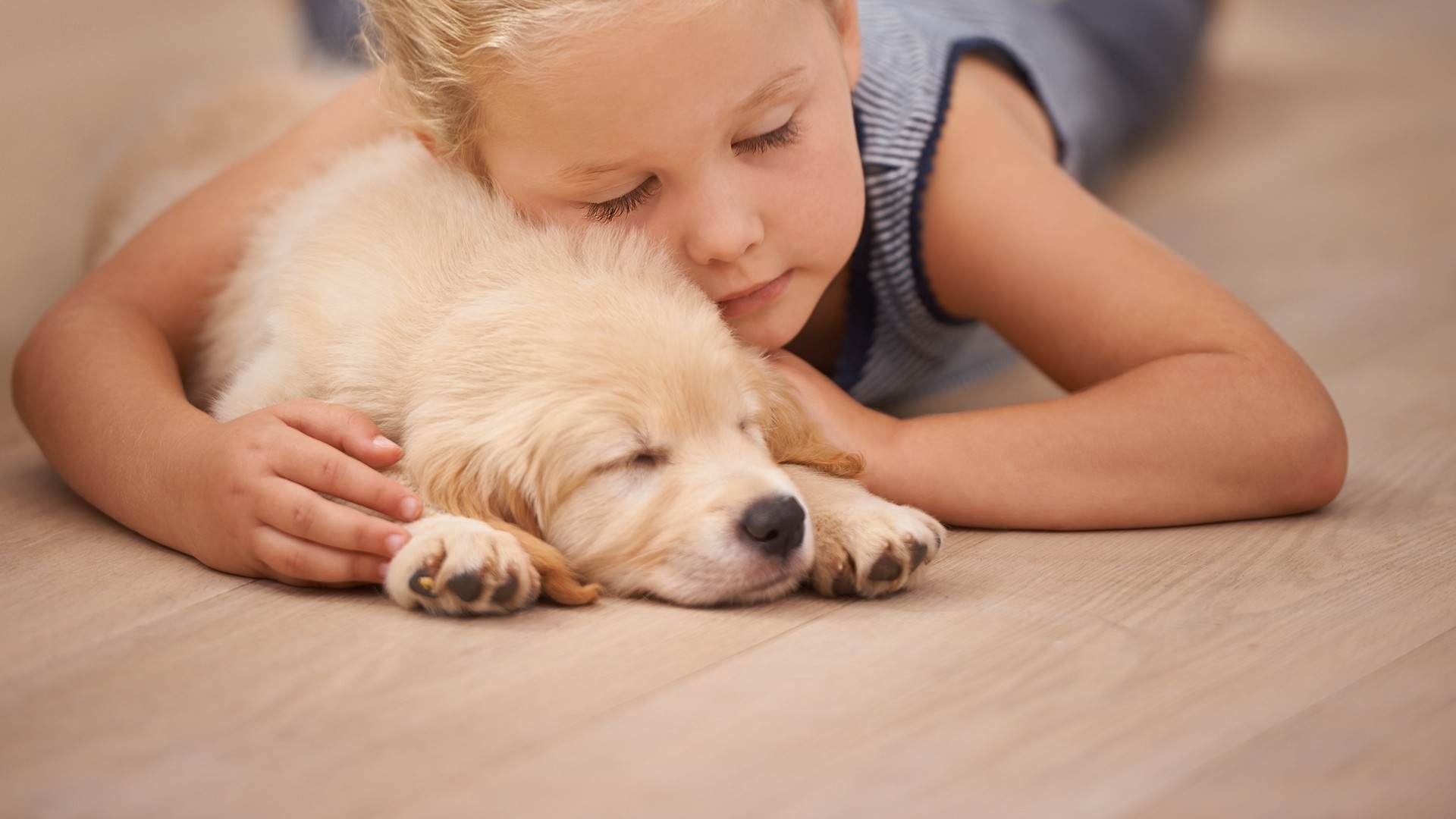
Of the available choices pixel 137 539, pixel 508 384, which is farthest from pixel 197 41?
pixel 508 384

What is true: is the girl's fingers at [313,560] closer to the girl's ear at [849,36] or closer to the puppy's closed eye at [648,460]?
the puppy's closed eye at [648,460]

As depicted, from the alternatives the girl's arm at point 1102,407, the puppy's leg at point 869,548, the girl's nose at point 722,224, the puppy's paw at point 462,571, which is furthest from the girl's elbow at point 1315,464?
the puppy's paw at point 462,571

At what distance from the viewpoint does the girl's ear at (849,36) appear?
196cm

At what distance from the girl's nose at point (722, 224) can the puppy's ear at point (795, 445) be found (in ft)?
0.62

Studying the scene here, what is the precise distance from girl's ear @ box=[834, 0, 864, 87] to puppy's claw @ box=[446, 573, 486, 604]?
3.29ft

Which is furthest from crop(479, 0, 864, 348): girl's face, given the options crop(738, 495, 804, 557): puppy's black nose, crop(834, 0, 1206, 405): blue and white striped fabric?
crop(738, 495, 804, 557): puppy's black nose

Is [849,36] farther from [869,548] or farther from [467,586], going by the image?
[467,586]

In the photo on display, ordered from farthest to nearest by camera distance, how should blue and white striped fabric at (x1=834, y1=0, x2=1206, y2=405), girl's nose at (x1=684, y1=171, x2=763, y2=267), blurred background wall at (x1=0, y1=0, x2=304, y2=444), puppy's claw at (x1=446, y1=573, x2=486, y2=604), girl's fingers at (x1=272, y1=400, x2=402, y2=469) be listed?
blurred background wall at (x1=0, y1=0, x2=304, y2=444), blue and white striped fabric at (x1=834, y1=0, x2=1206, y2=405), girl's nose at (x1=684, y1=171, x2=763, y2=267), girl's fingers at (x1=272, y1=400, x2=402, y2=469), puppy's claw at (x1=446, y1=573, x2=486, y2=604)

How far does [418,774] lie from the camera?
1.09 metres

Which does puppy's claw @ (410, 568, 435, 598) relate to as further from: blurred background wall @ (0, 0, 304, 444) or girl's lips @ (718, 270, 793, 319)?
Answer: blurred background wall @ (0, 0, 304, 444)

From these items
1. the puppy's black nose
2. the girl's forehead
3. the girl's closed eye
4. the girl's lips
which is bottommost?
the puppy's black nose

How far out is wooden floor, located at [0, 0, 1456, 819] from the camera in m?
1.06

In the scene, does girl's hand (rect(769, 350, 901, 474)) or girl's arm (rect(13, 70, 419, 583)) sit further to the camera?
girl's hand (rect(769, 350, 901, 474))

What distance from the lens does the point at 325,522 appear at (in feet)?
4.71
